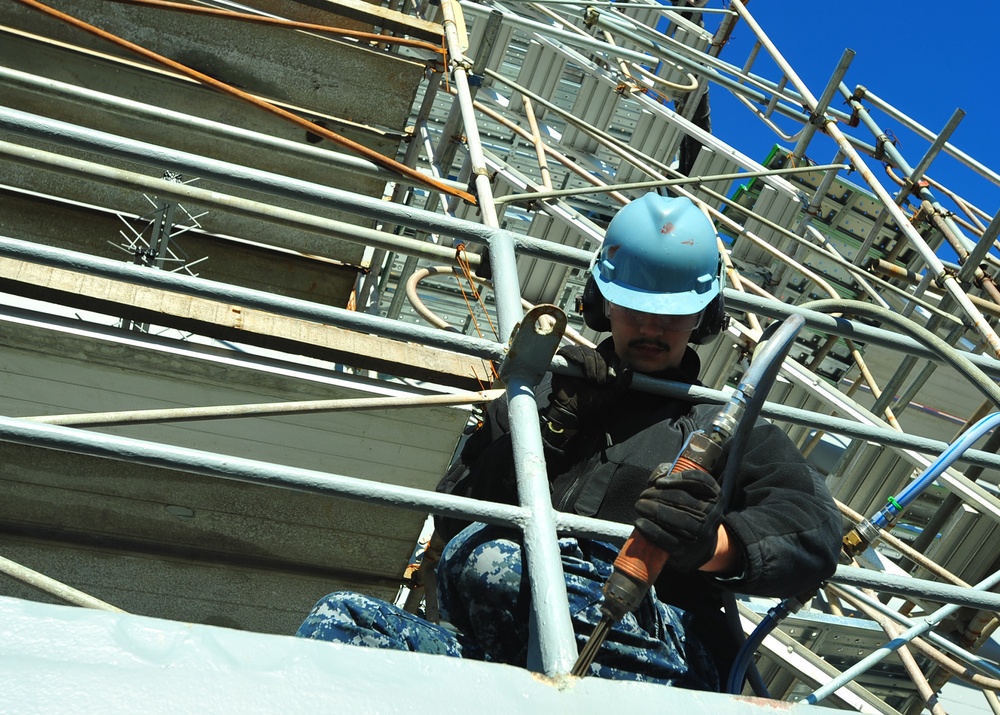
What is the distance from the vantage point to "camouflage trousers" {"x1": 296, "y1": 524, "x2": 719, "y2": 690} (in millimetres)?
2545

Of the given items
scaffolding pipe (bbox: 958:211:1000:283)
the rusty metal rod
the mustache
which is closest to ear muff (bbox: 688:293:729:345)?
the mustache

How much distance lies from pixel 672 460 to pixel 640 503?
685mm

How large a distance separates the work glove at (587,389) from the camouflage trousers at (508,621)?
1.18 ft

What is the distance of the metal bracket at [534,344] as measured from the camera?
2.71 metres

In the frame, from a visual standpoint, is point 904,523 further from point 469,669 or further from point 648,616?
point 469,669

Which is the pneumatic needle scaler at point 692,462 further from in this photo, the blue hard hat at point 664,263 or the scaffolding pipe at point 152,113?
the scaffolding pipe at point 152,113

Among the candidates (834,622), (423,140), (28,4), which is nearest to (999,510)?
(834,622)

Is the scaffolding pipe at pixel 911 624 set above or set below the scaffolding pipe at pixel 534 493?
below

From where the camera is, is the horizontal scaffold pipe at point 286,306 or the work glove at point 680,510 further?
the horizontal scaffold pipe at point 286,306

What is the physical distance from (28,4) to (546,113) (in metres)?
6.25

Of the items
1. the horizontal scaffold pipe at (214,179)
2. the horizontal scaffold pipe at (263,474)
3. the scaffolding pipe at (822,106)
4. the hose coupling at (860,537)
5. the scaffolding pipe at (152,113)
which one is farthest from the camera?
the scaffolding pipe at (822,106)

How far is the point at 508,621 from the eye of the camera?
104 inches

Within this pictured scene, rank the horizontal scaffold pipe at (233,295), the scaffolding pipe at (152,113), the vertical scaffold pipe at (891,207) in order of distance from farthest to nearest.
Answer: the vertical scaffold pipe at (891,207) < the scaffolding pipe at (152,113) < the horizontal scaffold pipe at (233,295)

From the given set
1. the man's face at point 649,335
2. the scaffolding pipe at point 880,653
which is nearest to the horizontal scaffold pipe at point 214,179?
the man's face at point 649,335
